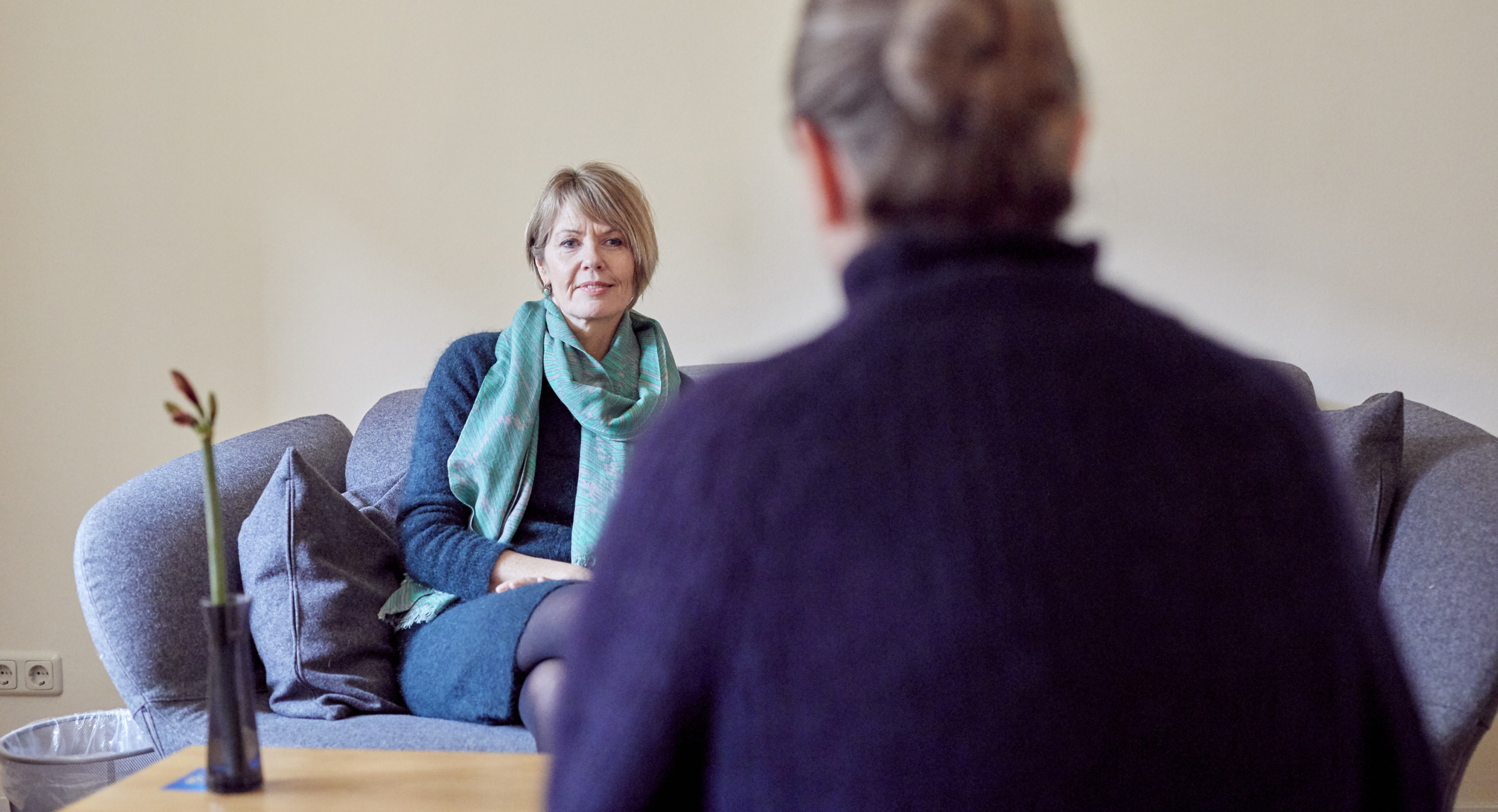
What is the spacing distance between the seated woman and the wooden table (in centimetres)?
34

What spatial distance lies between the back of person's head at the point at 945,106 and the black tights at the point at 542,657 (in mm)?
1077

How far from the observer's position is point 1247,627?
0.50 meters

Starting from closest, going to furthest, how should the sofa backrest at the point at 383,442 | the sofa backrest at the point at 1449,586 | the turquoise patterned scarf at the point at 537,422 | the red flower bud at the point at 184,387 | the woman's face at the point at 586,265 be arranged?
the red flower bud at the point at 184,387, the sofa backrest at the point at 1449,586, the turquoise patterned scarf at the point at 537,422, the woman's face at the point at 586,265, the sofa backrest at the point at 383,442

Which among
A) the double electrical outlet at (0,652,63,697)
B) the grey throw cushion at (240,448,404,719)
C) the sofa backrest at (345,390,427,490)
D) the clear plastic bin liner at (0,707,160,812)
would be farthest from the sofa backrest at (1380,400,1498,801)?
the double electrical outlet at (0,652,63,697)

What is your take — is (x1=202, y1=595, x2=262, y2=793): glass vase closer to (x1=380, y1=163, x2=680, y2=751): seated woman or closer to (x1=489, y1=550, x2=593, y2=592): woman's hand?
(x1=380, y1=163, x2=680, y2=751): seated woman

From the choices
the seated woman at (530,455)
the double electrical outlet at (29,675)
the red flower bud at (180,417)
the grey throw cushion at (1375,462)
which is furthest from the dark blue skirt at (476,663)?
the double electrical outlet at (29,675)

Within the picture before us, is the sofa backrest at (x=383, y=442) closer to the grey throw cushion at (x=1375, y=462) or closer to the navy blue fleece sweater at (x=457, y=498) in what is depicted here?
the navy blue fleece sweater at (x=457, y=498)

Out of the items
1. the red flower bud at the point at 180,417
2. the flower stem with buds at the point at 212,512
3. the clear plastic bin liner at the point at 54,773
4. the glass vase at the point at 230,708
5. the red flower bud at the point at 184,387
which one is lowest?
the clear plastic bin liner at the point at 54,773

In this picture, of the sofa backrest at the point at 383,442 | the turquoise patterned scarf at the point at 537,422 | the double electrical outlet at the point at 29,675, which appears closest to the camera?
the turquoise patterned scarf at the point at 537,422

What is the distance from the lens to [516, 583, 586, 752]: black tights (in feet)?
4.96

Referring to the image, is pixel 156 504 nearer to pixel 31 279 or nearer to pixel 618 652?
pixel 31 279

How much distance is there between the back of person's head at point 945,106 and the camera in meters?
0.52

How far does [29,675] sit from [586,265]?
5.54 ft

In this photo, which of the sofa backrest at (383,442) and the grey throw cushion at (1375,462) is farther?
the sofa backrest at (383,442)
